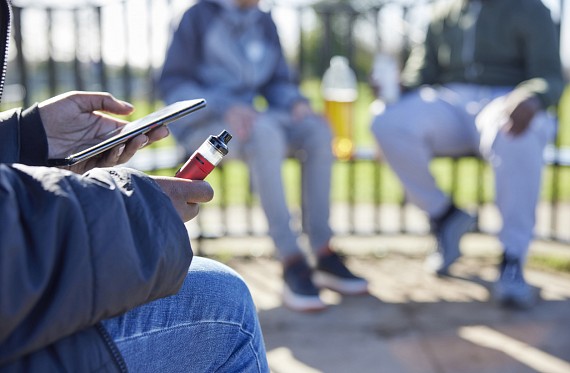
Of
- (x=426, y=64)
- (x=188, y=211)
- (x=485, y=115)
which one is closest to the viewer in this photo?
(x=188, y=211)

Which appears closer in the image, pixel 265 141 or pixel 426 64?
pixel 265 141

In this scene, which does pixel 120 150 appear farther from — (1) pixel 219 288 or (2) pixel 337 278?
(2) pixel 337 278

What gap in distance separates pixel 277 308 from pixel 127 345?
6.94ft

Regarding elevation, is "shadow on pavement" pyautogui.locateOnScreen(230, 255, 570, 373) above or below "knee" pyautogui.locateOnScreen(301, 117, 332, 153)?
below

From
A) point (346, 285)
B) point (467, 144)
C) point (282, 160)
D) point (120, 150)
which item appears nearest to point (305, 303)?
point (346, 285)

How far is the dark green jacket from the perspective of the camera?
3.57 m

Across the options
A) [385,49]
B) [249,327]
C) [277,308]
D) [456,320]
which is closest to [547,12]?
[385,49]

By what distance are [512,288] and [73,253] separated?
264cm

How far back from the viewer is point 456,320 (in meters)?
3.14

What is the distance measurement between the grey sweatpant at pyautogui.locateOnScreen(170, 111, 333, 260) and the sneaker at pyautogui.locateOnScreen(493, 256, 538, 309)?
34.6 inches

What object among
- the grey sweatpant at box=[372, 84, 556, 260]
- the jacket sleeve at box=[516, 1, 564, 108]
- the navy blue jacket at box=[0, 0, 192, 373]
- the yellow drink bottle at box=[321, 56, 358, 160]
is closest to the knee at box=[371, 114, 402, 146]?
the grey sweatpant at box=[372, 84, 556, 260]

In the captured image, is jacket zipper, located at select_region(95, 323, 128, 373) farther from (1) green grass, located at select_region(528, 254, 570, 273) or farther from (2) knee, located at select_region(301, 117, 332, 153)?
(1) green grass, located at select_region(528, 254, 570, 273)

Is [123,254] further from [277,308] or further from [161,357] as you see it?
[277,308]

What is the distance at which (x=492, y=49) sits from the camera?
3.77 m
